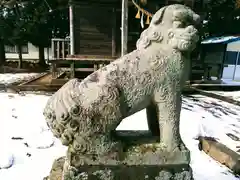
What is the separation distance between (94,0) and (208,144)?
26.5ft

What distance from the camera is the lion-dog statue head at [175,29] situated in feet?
4.84

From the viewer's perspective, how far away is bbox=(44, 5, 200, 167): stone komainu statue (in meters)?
1.43

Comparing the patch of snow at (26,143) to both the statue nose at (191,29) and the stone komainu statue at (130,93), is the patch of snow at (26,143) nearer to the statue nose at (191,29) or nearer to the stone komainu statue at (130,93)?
the stone komainu statue at (130,93)

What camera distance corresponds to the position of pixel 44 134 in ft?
11.2

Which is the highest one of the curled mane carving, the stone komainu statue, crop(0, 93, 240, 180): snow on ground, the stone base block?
the curled mane carving

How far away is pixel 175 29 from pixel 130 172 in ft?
3.41

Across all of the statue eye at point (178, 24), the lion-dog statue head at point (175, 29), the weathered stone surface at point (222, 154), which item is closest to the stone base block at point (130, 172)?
the lion-dog statue head at point (175, 29)

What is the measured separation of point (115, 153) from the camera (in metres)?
1.52

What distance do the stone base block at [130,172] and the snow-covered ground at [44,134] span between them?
1.06 meters

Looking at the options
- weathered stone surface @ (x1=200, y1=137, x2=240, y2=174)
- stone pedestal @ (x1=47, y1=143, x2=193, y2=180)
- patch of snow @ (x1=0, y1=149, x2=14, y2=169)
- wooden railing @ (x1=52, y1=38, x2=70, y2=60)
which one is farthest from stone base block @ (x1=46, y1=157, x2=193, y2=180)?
wooden railing @ (x1=52, y1=38, x2=70, y2=60)

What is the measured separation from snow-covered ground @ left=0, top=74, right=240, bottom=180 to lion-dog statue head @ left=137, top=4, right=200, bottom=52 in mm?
1698

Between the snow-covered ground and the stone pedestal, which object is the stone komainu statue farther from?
the snow-covered ground

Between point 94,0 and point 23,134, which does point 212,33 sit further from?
point 23,134

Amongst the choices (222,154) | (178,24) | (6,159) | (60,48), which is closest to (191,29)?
(178,24)
